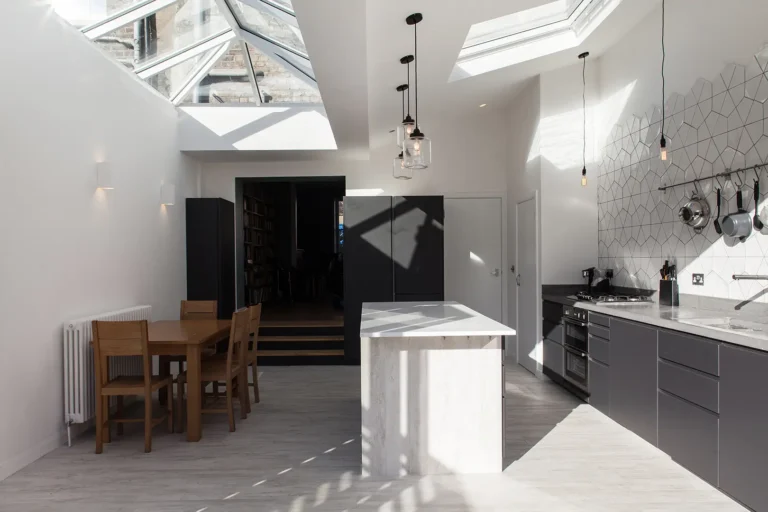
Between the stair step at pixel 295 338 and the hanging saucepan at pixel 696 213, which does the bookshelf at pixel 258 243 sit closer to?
the stair step at pixel 295 338

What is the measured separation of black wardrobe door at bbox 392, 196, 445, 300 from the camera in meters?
6.62

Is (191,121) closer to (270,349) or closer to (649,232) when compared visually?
(270,349)

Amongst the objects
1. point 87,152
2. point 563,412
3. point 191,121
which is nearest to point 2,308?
point 87,152

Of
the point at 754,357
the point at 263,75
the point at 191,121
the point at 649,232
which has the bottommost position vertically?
the point at 754,357

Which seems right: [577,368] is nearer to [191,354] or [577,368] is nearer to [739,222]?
[739,222]

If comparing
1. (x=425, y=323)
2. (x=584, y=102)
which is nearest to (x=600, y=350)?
(x=425, y=323)

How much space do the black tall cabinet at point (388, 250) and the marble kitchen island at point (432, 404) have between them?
3445 millimetres

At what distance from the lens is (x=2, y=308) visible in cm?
325

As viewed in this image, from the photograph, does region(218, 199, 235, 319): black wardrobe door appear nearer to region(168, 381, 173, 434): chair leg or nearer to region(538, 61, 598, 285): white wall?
region(168, 381, 173, 434): chair leg

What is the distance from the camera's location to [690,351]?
3.05 meters

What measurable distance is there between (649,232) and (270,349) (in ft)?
15.1

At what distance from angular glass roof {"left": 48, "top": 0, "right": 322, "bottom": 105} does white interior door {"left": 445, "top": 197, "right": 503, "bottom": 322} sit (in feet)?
7.90

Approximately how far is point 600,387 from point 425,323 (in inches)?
71.1

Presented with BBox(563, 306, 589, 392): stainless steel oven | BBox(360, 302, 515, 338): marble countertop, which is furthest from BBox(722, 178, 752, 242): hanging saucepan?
BBox(360, 302, 515, 338): marble countertop
